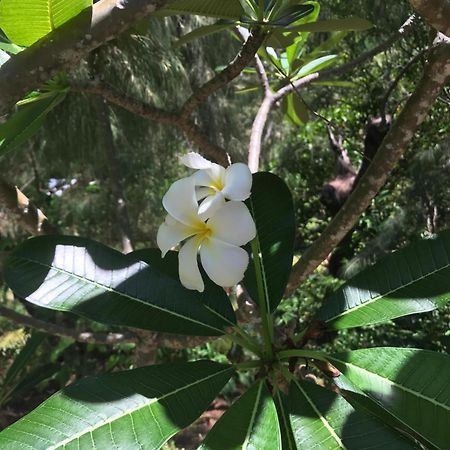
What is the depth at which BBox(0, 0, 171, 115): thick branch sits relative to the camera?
0.54 meters

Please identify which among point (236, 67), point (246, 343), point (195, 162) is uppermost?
point (236, 67)

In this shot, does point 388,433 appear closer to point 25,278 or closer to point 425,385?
point 425,385

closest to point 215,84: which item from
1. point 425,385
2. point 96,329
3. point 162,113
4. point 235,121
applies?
point 162,113

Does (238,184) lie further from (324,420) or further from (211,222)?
(324,420)

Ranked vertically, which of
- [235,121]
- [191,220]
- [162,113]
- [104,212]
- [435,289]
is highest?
[235,121]

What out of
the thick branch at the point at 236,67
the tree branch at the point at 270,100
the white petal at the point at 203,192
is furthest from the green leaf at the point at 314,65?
the white petal at the point at 203,192

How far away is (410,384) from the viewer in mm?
567

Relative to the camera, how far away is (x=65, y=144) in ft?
7.84

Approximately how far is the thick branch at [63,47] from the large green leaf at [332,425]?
452 millimetres

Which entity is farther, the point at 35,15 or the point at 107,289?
the point at 107,289

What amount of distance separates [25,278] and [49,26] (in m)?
0.31

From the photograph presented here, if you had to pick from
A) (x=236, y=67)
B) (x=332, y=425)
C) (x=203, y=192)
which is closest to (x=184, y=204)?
(x=203, y=192)

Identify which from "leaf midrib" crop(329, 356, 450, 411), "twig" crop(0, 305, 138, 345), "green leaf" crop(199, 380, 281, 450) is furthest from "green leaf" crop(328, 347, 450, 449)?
"twig" crop(0, 305, 138, 345)

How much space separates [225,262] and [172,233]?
0.26 ft
